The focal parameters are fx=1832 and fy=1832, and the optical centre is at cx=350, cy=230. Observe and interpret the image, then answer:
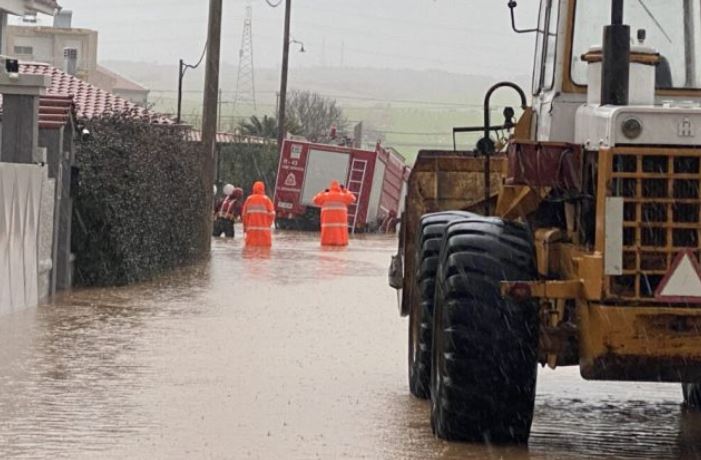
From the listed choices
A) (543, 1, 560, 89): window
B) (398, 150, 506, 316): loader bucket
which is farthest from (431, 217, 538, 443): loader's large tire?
(398, 150, 506, 316): loader bucket

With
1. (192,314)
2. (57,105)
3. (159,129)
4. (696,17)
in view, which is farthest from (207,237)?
(696,17)

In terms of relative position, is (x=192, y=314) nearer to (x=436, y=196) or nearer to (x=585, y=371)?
(x=436, y=196)

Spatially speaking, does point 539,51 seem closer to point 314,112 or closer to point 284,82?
point 284,82

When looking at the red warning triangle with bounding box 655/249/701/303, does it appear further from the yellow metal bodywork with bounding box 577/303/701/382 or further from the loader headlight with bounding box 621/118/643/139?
the loader headlight with bounding box 621/118/643/139

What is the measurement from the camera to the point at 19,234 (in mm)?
19531

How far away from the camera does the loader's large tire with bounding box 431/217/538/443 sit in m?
9.86

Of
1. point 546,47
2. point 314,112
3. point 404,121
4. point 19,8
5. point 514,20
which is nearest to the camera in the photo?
point 546,47

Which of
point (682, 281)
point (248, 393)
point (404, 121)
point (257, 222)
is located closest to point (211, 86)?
point (257, 222)

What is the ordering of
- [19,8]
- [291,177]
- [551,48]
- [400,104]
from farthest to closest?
[400,104] → [291,177] → [19,8] → [551,48]

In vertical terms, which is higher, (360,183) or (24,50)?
(24,50)

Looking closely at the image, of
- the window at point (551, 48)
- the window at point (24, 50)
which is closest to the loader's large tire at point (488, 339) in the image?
the window at point (551, 48)

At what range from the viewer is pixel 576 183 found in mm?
9812

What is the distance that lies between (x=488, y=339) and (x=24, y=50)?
91528mm

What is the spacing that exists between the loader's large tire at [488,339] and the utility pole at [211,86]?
76.5 feet
